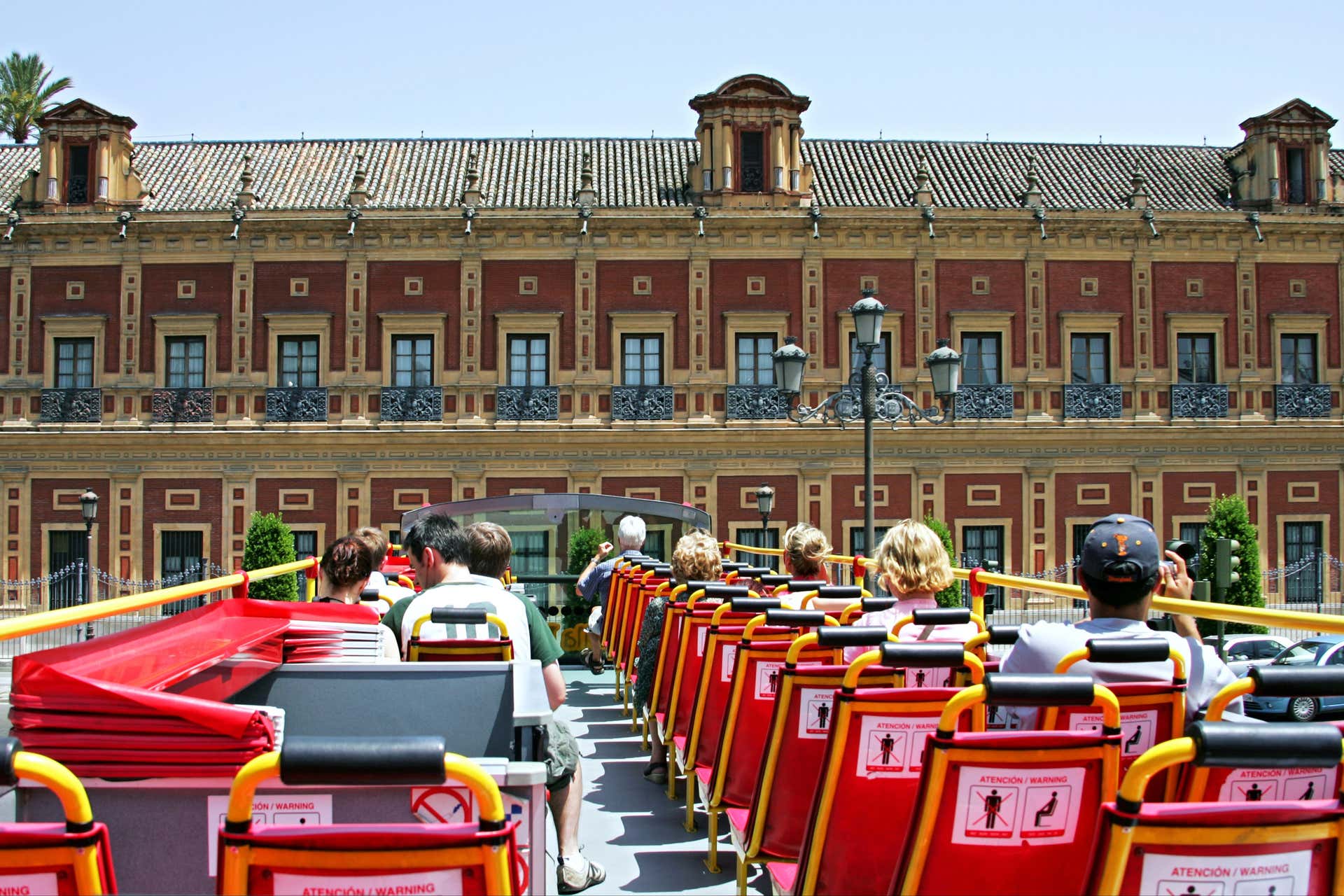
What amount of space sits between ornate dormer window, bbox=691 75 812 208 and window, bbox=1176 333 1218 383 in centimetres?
954

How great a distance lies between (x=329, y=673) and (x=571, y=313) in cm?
2324

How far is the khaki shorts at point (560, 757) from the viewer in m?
4.73

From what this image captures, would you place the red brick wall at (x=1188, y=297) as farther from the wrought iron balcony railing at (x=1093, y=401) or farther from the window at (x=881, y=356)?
the window at (x=881, y=356)

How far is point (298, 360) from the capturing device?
26438 mm

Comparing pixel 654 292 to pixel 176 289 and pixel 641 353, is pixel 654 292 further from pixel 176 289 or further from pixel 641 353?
pixel 176 289

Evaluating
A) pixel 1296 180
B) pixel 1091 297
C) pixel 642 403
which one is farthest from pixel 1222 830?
pixel 1296 180

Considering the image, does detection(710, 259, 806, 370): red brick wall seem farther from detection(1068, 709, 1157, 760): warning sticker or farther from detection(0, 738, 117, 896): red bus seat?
detection(0, 738, 117, 896): red bus seat

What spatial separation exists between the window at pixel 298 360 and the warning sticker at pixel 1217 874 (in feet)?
85.3

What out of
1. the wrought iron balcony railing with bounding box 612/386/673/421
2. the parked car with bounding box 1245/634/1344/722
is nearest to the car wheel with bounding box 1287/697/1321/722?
the parked car with bounding box 1245/634/1344/722

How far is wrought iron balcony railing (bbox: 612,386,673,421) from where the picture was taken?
85.7 feet

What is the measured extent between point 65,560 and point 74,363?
4565 mm

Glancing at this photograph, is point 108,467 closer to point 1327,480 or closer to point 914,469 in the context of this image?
point 914,469

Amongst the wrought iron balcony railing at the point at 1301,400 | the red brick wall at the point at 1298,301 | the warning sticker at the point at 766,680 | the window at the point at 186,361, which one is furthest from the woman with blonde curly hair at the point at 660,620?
the red brick wall at the point at 1298,301

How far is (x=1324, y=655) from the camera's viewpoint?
13.4 meters
